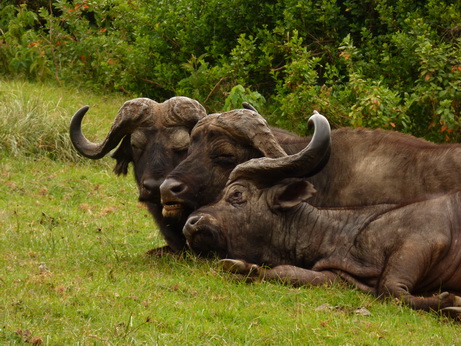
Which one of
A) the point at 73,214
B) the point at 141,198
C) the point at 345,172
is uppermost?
the point at 345,172

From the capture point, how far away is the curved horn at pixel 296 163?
791cm

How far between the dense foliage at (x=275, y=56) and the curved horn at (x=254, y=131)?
12.4 feet

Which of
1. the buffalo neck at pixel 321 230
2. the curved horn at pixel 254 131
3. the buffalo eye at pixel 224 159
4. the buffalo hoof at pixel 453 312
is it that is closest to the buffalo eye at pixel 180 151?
the buffalo eye at pixel 224 159

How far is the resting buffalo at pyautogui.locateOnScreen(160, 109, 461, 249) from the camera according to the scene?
822cm

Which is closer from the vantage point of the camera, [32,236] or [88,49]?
[32,236]

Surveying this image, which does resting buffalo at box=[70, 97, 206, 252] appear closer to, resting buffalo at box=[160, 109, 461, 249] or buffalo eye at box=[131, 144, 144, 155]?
buffalo eye at box=[131, 144, 144, 155]

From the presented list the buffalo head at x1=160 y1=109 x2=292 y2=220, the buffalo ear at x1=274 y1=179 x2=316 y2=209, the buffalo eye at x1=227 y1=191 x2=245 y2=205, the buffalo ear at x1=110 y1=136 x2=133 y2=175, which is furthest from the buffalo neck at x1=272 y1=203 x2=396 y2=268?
the buffalo ear at x1=110 y1=136 x2=133 y2=175

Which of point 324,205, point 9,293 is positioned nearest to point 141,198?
point 324,205

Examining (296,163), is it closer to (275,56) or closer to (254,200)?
(254,200)

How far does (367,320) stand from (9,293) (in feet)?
8.27

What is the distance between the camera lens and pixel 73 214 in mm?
11234

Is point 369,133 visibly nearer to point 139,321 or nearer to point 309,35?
point 139,321

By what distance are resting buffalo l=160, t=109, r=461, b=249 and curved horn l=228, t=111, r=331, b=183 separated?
0.62 ft

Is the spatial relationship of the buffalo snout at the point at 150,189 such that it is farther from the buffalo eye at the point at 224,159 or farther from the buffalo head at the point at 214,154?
the buffalo eye at the point at 224,159
